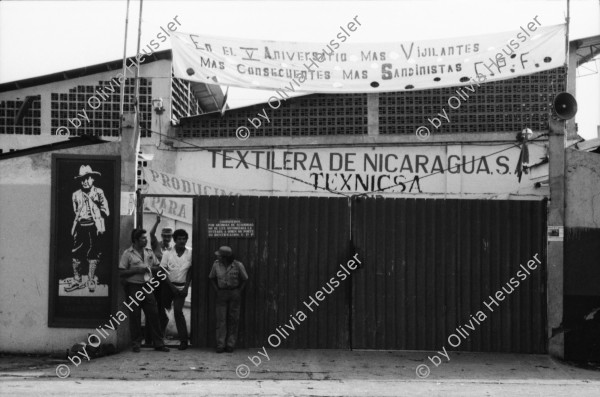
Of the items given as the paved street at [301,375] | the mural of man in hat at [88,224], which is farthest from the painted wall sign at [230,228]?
the paved street at [301,375]

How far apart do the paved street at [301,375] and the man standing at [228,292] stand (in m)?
0.27

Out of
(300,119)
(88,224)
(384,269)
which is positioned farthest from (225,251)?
(300,119)

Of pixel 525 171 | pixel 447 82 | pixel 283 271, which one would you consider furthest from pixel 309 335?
pixel 525 171

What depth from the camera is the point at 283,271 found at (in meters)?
10.3

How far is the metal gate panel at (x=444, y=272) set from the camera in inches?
404

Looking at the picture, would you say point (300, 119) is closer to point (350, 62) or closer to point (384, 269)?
point (350, 62)

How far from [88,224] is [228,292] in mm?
2218

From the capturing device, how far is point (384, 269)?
1033 centimetres

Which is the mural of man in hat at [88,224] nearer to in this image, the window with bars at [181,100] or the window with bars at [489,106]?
the window with bars at [181,100]

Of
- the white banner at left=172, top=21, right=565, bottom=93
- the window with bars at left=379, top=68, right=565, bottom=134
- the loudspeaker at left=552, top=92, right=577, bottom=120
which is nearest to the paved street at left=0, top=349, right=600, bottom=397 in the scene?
the loudspeaker at left=552, top=92, right=577, bottom=120

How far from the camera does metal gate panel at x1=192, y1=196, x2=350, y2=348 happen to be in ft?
33.7

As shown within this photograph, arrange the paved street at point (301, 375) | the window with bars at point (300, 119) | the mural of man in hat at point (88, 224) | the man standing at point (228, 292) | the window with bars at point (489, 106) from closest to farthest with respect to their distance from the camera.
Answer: the paved street at point (301, 375) → the man standing at point (228, 292) → the mural of man in hat at point (88, 224) → the window with bars at point (489, 106) → the window with bars at point (300, 119)

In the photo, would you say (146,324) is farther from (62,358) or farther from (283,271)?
(283,271)

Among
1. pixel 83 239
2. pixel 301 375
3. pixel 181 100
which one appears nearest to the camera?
pixel 301 375
